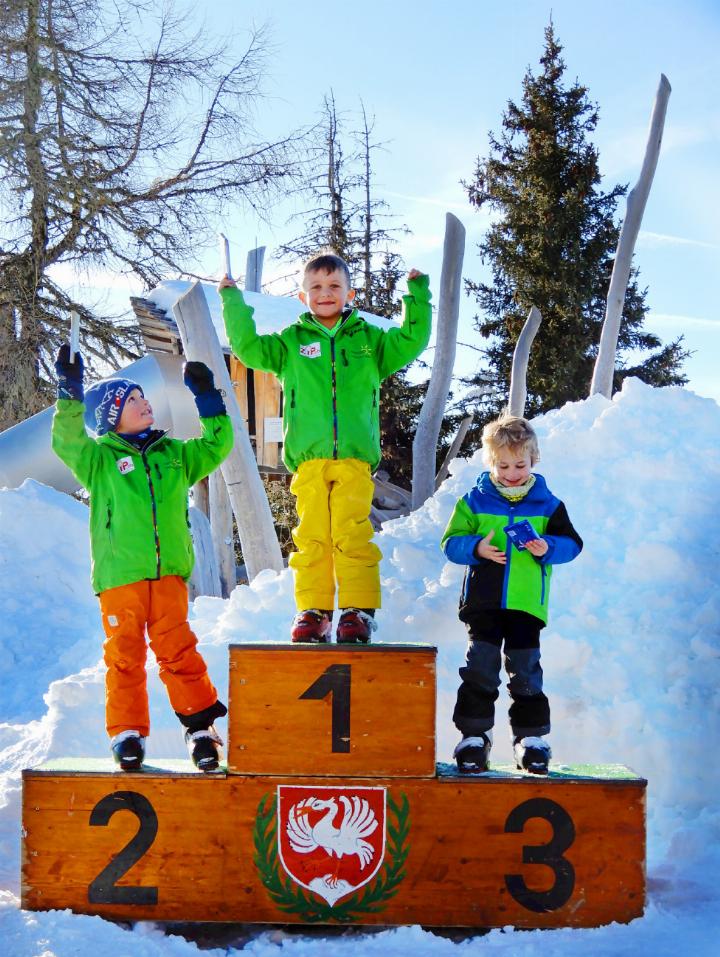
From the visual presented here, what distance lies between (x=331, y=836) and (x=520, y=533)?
1.33 meters

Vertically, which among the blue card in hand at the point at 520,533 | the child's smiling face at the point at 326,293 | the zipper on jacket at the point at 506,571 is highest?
the child's smiling face at the point at 326,293

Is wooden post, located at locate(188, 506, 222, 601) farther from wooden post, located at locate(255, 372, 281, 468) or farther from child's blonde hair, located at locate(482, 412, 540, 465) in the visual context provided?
child's blonde hair, located at locate(482, 412, 540, 465)

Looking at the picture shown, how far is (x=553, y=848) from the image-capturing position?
138 inches

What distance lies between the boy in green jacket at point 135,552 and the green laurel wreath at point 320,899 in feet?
1.25

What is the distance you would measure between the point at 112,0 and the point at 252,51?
222cm

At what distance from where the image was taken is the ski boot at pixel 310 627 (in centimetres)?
382

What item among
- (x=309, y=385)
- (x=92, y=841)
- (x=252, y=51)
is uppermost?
(x=252, y=51)

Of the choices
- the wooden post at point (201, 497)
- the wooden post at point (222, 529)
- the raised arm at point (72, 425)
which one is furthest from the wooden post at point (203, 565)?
the raised arm at point (72, 425)

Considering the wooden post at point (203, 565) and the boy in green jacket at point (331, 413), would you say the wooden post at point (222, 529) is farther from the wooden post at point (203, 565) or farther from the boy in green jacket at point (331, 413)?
the boy in green jacket at point (331, 413)

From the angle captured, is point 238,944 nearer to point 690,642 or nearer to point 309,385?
point 309,385

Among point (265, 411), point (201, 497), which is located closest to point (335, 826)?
point (265, 411)

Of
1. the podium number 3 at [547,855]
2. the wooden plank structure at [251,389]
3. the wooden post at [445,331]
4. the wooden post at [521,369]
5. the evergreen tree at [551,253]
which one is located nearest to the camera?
the podium number 3 at [547,855]

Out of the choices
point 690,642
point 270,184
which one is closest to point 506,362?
point 270,184

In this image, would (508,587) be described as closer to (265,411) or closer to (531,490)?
(531,490)
